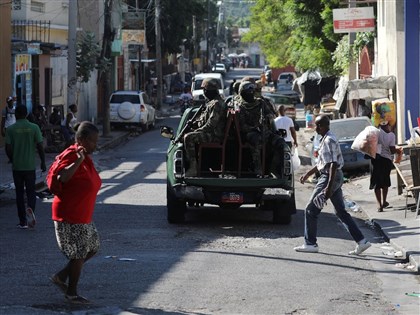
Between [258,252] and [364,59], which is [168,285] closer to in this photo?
[258,252]

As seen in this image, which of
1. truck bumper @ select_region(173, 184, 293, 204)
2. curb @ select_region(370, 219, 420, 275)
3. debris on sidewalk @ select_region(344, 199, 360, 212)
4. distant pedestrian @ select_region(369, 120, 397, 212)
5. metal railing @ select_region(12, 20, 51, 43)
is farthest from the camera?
metal railing @ select_region(12, 20, 51, 43)

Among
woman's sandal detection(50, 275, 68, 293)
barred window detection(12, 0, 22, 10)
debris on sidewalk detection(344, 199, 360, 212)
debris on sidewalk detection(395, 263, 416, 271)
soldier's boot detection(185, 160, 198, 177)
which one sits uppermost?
barred window detection(12, 0, 22, 10)

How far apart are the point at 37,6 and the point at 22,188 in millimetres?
26190

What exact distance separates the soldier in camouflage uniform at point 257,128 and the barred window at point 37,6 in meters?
24.9

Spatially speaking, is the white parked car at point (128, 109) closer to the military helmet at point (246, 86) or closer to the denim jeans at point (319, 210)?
the military helmet at point (246, 86)

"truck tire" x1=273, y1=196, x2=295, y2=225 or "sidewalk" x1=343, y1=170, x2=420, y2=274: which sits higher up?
"truck tire" x1=273, y1=196, x2=295, y2=225

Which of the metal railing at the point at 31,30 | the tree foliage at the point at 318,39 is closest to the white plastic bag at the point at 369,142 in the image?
the metal railing at the point at 31,30

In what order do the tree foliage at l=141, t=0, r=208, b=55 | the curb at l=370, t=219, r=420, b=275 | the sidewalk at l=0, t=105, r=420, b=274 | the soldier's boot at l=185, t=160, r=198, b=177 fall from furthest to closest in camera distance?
Answer: 1. the tree foliage at l=141, t=0, r=208, b=55
2. the soldier's boot at l=185, t=160, r=198, b=177
3. the sidewalk at l=0, t=105, r=420, b=274
4. the curb at l=370, t=219, r=420, b=275

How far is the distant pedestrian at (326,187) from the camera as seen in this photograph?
13.3 metres

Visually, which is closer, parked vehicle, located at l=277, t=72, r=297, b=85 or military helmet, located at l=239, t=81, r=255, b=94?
military helmet, located at l=239, t=81, r=255, b=94

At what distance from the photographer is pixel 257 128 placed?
16.3m

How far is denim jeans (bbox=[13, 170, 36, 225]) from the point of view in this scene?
15523 mm

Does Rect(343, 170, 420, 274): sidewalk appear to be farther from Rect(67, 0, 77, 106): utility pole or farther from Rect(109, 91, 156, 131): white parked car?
Rect(109, 91, 156, 131): white parked car

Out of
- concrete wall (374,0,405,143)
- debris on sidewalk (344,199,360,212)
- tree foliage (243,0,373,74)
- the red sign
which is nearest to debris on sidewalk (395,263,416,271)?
debris on sidewalk (344,199,360,212)
